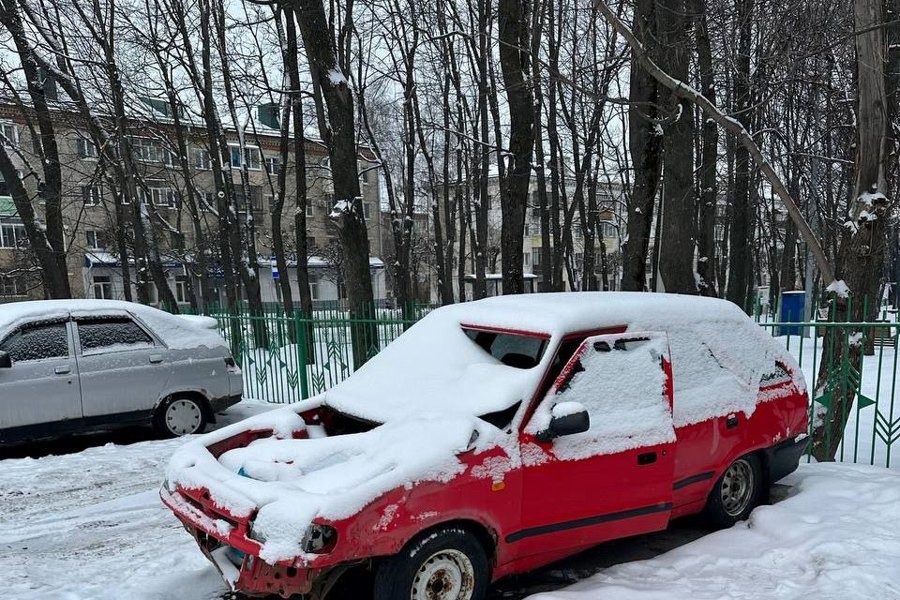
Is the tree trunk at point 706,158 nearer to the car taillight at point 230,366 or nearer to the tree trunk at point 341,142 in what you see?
the tree trunk at point 341,142

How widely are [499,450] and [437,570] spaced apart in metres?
0.68

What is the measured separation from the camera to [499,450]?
10.8 feet

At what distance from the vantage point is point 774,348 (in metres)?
4.79

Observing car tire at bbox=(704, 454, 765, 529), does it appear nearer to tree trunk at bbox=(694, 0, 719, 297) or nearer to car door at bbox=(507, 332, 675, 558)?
car door at bbox=(507, 332, 675, 558)

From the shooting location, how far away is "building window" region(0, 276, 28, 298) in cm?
3569

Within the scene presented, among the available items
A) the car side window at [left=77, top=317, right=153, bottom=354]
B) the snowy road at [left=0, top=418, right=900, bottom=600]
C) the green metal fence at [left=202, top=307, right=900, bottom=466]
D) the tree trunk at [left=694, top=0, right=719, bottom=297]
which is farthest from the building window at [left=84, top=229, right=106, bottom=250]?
→ the snowy road at [left=0, top=418, right=900, bottom=600]

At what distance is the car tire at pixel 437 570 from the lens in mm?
2967

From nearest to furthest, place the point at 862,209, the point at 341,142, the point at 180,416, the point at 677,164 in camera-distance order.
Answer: the point at 862,209, the point at 180,416, the point at 677,164, the point at 341,142

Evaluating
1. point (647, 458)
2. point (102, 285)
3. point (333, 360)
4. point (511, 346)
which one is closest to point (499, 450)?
point (511, 346)

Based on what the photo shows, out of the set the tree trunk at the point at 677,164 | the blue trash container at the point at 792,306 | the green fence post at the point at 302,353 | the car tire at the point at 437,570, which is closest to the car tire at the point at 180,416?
the green fence post at the point at 302,353

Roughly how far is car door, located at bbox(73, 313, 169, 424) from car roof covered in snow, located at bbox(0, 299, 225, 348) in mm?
97

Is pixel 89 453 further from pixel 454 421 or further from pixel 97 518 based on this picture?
pixel 454 421

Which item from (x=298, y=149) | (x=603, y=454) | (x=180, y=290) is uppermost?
(x=298, y=149)

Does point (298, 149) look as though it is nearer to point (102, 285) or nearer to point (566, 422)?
point (566, 422)
